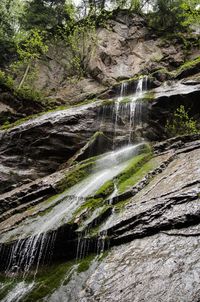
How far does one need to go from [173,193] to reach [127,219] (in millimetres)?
1433

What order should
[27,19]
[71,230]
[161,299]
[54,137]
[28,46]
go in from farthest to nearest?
[27,19] < [28,46] < [54,137] < [71,230] < [161,299]

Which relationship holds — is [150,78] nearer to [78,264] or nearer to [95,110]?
[95,110]

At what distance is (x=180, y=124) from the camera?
17.0m

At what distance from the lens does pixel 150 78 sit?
22.0 metres

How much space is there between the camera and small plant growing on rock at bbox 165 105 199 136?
1664 cm

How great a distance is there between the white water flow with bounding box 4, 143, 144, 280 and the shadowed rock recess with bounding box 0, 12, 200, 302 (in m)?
0.04

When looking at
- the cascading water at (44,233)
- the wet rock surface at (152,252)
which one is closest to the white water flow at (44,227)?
the cascading water at (44,233)

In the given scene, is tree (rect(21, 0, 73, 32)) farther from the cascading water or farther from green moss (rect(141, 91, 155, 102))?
the cascading water

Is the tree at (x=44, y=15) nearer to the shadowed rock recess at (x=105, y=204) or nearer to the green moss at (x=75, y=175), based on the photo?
the shadowed rock recess at (x=105, y=204)

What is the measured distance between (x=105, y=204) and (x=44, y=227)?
2062 mm

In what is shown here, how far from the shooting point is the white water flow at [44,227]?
9406 mm

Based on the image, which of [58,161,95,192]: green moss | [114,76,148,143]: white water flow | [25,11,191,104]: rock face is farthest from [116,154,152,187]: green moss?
[25,11,191,104]: rock face

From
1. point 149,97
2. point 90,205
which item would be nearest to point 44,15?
point 149,97

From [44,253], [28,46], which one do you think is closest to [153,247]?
[44,253]
